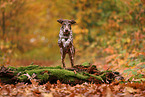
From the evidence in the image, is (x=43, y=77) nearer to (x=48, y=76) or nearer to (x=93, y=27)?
(x=48, y=76)

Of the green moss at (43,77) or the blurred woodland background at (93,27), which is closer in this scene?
the green moss at (43,77)

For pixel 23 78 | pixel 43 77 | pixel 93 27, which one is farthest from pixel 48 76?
pixel 93 27

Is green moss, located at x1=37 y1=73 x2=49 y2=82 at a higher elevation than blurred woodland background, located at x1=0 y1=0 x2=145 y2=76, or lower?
lower

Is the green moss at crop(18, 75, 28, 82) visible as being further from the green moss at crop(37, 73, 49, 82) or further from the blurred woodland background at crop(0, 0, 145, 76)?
the blurred woodland background at crop(0, 0, 145, 76)

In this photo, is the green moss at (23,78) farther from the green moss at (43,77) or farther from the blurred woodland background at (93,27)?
the blurred woodland background at (93,27)

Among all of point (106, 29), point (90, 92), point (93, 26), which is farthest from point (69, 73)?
point (93, 26)

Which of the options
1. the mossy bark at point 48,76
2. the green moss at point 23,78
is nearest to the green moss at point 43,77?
the mossy bark at point 48,76

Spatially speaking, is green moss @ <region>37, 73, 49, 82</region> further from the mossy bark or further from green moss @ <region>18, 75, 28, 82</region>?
green moss @ <region>18, 75, 28, 82</region>

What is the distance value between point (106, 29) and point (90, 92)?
957cm

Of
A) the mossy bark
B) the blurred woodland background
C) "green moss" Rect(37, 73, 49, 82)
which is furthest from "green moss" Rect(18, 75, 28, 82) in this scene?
the blurred woodland background

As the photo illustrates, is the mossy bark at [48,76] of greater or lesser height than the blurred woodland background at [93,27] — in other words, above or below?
below

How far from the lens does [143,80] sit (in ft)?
14.0

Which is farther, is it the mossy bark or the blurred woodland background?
the blurred woodland background

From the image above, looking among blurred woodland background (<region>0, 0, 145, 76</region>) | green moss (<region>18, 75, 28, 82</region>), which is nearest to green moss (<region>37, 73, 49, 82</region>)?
green moss (<region>18, 75, 28, 82</region>)
